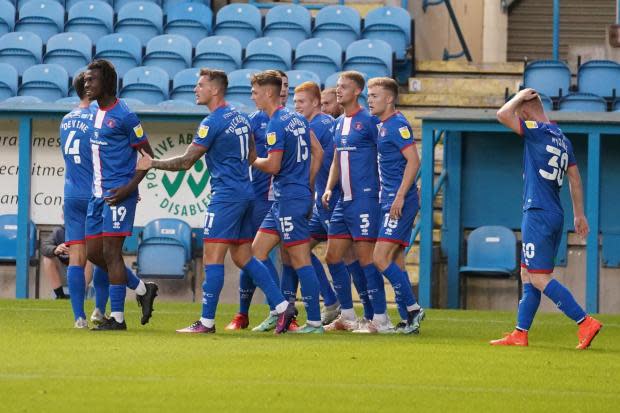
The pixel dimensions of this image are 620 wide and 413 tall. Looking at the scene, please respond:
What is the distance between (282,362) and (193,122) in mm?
9082

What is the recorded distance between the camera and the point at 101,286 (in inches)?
512

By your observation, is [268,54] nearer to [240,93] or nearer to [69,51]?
[240,93]

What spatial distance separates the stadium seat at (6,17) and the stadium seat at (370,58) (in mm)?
5401

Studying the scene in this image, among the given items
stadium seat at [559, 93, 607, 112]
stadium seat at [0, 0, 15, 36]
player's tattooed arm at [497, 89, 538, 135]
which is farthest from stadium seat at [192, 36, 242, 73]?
player's tattooed arm at [497, 89, 538, 135]

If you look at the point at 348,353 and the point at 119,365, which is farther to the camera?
the point at 348,353

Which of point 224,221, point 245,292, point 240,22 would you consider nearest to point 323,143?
point 245,292

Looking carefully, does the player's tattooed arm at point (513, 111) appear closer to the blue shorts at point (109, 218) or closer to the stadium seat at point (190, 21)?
the blue shorts at point (109, 218)

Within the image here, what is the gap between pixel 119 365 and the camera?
942cm

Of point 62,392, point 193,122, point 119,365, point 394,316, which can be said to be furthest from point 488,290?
point 62,392

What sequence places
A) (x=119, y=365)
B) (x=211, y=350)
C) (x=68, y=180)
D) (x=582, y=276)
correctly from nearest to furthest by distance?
(x=119, y=365) → (x=211, y=350) → (x=68, y=180) → (x=582, y=276)

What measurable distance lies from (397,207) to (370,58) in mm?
8609

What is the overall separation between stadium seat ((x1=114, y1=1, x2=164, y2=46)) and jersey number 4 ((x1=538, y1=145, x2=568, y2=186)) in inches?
485

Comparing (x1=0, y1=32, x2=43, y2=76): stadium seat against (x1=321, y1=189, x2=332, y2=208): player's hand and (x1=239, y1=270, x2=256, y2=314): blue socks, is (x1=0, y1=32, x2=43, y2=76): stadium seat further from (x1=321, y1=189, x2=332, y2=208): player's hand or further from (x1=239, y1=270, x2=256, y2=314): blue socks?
(x1=321, y1=189, x2=332, y2=208): player's hand

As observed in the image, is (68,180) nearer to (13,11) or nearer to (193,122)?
(193,122)
